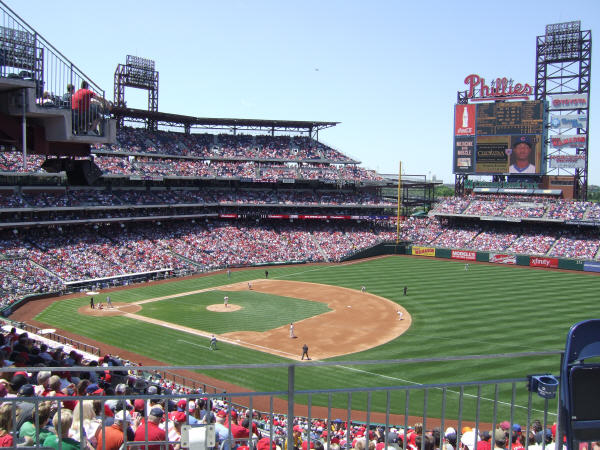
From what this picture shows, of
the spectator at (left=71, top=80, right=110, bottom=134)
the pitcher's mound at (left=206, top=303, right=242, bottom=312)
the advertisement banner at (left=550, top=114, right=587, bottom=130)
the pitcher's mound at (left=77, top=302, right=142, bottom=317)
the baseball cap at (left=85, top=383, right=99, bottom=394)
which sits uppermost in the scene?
the advertisement banner at (left=550, top=114, right=587, bottom=130)

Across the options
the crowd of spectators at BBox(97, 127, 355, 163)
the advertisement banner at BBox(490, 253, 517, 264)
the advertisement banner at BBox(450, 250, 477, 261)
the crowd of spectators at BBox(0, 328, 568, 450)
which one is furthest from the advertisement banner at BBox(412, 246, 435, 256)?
the crowd of spectators at BBox(0, 328, 568, 450)

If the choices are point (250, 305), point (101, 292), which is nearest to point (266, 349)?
point (250, 305)

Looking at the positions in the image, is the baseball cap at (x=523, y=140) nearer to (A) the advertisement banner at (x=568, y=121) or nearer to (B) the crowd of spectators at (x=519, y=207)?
(A) the advertisement banner at (x=568, y=121)

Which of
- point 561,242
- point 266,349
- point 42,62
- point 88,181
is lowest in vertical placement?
point 266,349

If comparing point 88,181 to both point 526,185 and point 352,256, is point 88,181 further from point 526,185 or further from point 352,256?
point 526,185

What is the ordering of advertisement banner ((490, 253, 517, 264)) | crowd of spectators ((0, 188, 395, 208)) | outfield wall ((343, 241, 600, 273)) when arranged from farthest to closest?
advertisement banner ((490, 253, 517, 264))
outfield wall ((343, 241, 600, 273))
crowd of spectators ((0, 188, 395, 208))

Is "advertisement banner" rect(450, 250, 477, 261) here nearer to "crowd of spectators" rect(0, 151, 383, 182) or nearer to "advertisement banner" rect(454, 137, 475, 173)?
"advertisement banner" rect(454, 137, 475, 173)

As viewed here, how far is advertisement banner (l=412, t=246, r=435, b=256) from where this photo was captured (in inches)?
2277

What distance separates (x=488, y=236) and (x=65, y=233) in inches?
1820

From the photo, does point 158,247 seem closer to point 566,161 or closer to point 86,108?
point 86,108

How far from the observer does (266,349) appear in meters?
25.3

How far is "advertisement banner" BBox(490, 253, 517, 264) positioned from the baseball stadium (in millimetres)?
754

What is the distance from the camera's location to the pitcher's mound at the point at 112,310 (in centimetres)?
3188

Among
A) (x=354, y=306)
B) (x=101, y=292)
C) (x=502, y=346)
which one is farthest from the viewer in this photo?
(x=101, y=292)
